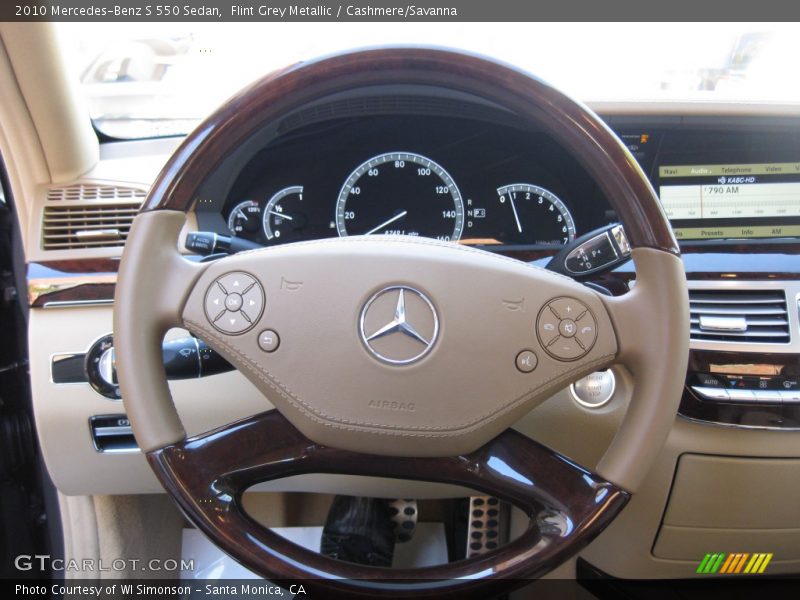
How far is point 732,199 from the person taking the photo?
1.38 m

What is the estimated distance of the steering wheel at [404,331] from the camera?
0.80m

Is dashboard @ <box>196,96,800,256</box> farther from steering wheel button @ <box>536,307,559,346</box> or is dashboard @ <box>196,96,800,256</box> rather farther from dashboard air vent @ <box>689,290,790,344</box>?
steering wheel button @ <box>536,307,559,346</box>

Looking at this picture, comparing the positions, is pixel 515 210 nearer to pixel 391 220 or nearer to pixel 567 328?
pixel 391 220

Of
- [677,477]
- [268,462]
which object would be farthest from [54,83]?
[677,477]

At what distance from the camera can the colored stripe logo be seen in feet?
4.17

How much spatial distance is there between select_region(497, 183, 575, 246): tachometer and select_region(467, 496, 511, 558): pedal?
55cm

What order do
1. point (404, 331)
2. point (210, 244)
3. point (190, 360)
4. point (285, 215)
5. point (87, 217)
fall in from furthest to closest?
point (285, 215)
point (87, 217)
point (210, 244)
point (190, 360)
point (404, 331)

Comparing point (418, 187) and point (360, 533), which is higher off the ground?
point (418, 187)

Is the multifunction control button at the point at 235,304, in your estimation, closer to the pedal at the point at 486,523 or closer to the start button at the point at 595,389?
the start button at the point at 595,389

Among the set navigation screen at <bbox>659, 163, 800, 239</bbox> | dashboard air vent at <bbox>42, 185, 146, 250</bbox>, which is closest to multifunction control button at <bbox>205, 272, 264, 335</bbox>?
dashboard air vent at <bbox>42, 185, 146, 250</bbox>
